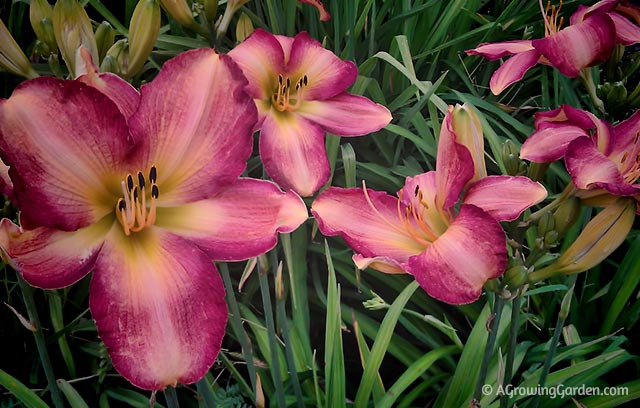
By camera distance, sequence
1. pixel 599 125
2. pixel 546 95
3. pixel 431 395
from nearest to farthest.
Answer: pixel 599 125, pixel 431 395, pixel 546 95

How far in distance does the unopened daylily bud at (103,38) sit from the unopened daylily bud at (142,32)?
21mm

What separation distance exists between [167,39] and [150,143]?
1.84 ft

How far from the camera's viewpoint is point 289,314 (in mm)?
799

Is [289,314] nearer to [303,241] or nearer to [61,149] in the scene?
[303,241]

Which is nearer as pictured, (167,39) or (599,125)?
(599,125)

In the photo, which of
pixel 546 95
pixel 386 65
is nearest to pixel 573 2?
pixel 546 95

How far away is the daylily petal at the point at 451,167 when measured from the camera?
344 mm

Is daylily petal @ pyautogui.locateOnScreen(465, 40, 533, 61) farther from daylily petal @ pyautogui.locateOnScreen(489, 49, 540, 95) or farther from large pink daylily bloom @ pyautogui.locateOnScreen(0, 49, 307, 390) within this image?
large pink daylily bloom @ pyautogui.locateOnScreen(0, 49, 307, 390)

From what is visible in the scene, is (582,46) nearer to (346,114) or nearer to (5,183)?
(346,114)

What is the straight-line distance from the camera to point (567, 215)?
1.26 ft

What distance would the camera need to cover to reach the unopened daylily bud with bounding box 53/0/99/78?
0.37m

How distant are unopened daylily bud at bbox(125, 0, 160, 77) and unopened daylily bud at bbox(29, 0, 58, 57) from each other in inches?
2.4

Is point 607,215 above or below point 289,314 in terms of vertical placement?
above

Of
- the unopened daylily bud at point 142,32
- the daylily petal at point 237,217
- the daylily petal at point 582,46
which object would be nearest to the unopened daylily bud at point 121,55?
the unopened daylily bud at point 142,32
